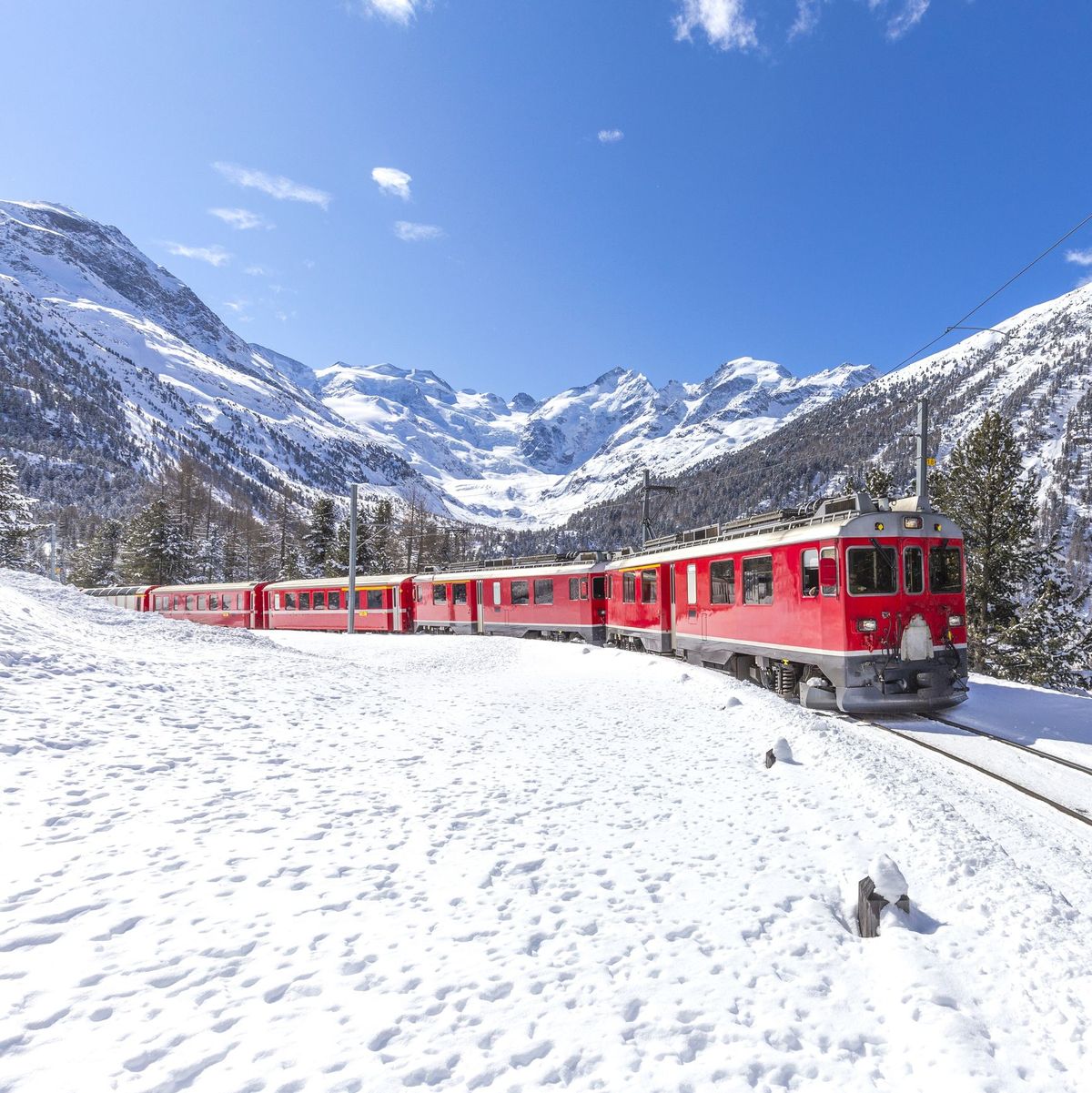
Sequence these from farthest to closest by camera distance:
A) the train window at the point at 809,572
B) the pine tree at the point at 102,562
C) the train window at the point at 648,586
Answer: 1. the pine tree at the point at 102,562
2. the train window at the point at 648,586
3. the train window at the point at 809,572

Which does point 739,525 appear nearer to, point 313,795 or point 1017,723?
point 1017,723

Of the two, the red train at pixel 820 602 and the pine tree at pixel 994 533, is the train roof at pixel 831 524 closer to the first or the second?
the red train at pixel 820 602

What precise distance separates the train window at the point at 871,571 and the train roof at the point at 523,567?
1402 centimetres

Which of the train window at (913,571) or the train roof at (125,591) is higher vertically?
the train window at (913,571)

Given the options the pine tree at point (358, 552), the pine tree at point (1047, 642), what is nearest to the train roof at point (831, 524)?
the pine tree at point (1047, 642)

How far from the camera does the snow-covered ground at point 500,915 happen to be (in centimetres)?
291

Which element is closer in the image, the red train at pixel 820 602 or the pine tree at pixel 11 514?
the red train at pixel 820 602

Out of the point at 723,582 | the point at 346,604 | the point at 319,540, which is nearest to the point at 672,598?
the point at 723,582

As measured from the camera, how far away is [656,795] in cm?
652

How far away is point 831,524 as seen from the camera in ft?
38.4

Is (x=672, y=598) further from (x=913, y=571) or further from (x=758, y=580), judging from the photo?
(x=913, y=571)

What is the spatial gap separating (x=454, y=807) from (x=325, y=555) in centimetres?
5094

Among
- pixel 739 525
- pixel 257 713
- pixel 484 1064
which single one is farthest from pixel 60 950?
pixel 739 525

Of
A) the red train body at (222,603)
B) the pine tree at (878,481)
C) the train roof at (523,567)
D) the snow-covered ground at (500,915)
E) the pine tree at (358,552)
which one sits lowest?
the snow-covered ground at (500,915)
